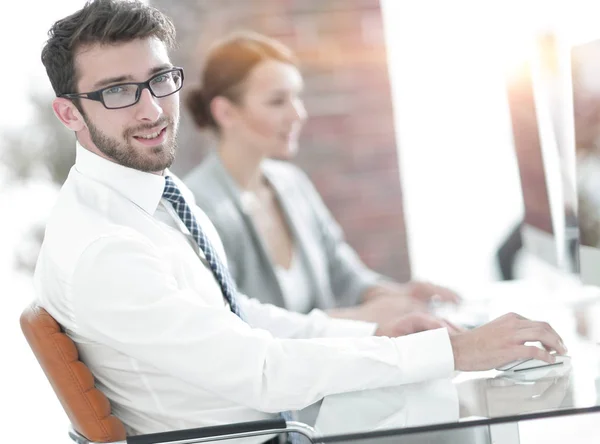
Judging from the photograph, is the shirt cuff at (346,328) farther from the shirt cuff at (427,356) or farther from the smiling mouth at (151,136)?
the smiling mouth at (151,136)

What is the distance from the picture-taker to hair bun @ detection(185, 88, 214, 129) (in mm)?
3248

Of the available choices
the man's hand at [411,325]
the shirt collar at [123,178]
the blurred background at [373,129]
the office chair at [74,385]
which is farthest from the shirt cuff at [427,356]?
the blurred background at [373,129]

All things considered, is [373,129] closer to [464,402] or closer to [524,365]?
[524,365]

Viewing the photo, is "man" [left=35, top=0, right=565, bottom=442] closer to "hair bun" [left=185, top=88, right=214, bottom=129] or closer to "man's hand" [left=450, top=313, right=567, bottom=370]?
"man's hand" [left=450, top=313, right=567, bottom=370]

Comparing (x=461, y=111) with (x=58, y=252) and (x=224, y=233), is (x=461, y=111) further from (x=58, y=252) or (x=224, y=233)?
(x=58, y=252)

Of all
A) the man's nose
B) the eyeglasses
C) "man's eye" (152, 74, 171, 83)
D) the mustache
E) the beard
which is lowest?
the beard

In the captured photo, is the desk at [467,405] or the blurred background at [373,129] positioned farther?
the blurred background at [373,129]

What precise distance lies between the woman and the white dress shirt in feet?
4.92

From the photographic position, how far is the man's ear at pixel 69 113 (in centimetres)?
153

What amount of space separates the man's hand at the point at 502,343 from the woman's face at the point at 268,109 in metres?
2.00

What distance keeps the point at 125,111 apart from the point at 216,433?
60cm

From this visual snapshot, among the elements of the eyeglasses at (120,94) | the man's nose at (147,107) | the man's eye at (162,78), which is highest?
the man's eye at (162,78)

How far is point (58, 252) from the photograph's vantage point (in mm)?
1372

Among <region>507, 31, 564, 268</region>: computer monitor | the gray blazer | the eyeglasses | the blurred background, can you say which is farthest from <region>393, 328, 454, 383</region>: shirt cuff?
the blurred background
